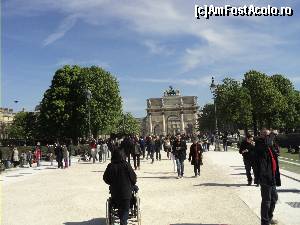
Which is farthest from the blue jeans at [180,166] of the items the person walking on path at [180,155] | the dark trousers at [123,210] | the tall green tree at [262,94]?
the tall green tree at [262,94]

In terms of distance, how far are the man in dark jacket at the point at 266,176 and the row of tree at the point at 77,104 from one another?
175 ft

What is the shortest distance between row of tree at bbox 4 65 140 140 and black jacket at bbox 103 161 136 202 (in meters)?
53.7

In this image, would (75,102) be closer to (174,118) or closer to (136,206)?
(136,206)

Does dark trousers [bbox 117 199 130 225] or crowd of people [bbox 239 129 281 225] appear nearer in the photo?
dark trousers [bbox 117 199 130 225]

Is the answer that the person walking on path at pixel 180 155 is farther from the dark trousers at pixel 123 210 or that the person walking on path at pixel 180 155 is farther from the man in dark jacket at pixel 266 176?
the dark trousers at pixel 123 210

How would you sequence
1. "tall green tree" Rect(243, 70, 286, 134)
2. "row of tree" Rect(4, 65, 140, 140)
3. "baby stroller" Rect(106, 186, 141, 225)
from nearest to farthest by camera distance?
"baby stroller" Rect(106, 186, 141, 225), "row of tree" Rect(4, 65, 140, 140), "tall green tree" Rect(243, 70, 286, 134)

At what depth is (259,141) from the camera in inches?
399

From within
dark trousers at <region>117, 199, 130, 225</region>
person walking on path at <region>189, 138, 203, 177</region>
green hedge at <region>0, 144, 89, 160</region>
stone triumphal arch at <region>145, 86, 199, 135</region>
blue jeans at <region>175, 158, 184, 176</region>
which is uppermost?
stone triumphal arch at <region>145, 86, 199, 135</region>

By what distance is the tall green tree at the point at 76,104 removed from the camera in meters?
64.2

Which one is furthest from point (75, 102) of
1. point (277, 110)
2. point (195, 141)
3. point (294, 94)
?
point (195, 141)

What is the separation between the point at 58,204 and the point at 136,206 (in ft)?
16.3

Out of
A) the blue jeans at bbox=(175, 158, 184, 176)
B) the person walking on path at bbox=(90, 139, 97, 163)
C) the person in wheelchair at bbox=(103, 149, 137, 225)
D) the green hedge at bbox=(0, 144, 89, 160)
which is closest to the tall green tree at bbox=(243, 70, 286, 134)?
the green hedge at bbox=(0, 144, 89, 160)

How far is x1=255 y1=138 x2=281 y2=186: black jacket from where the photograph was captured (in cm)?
977

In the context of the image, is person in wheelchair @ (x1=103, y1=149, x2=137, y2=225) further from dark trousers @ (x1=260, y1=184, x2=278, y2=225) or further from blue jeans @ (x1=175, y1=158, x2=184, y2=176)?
blue jeans @ (x1=175, y1=158, x2=184, y2=176)
